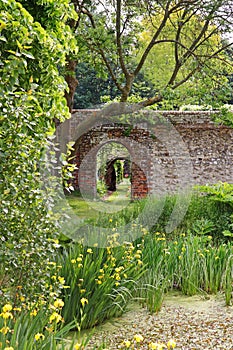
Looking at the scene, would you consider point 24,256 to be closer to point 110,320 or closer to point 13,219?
point 13,219

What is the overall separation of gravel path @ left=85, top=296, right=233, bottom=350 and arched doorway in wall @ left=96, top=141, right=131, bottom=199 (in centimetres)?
919

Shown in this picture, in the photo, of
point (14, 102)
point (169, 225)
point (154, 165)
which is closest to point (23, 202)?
point (14, 102)

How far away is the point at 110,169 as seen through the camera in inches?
656

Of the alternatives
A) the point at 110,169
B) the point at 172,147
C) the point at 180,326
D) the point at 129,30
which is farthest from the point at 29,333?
the point at 110,169

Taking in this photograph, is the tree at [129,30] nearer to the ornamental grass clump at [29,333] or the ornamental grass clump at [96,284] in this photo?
the ornamental grass clump at [96,284]

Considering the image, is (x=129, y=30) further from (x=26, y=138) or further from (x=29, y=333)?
(x=29, y=333)

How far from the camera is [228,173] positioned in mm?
11125

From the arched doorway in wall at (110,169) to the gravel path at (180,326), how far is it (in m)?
9.19

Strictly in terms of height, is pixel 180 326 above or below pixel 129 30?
below

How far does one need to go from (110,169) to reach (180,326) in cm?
1359

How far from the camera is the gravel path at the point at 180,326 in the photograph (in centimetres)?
288

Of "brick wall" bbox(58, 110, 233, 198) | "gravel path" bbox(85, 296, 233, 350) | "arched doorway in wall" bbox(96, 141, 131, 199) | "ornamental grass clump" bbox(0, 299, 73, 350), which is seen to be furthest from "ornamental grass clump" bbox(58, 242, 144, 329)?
"arched doorway in wall" bbox(96, 141, 131, 199)

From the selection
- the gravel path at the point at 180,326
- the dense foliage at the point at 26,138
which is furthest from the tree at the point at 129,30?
the gravel path at the point at 180,326

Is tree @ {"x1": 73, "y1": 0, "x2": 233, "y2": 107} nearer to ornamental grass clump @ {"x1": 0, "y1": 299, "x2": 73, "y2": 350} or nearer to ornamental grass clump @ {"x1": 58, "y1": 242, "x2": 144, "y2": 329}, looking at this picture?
ornamental grass clump @ {"x1": 58, "y1": 242, "x2": 144, "y2": 329}
